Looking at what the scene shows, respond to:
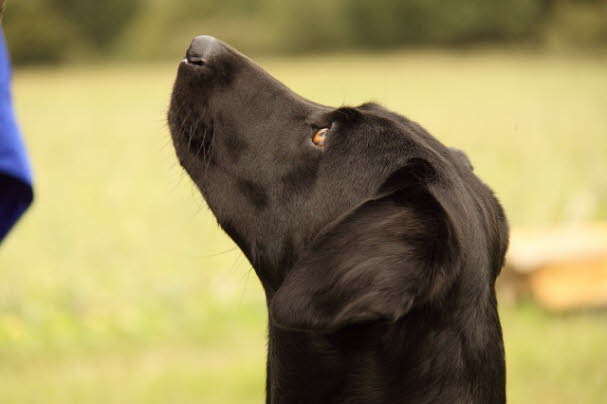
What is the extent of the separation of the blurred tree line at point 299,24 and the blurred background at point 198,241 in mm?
7568

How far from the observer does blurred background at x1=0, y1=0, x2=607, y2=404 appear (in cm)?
518

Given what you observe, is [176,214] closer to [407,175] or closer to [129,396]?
[129,396]

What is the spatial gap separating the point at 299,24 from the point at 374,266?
3853 cm

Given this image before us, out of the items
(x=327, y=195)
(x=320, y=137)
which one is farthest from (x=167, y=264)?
(x=327, y=195)

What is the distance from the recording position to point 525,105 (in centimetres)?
1848

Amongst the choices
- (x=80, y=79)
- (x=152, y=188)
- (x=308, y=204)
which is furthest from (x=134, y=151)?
(x=80, y=79)

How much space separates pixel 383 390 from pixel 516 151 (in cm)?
1134

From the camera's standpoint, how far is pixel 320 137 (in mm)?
2590

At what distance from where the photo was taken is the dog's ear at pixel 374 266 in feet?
6.27

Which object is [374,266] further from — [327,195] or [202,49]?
[202,49]

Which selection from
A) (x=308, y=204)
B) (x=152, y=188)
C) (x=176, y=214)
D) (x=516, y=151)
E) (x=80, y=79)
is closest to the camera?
(x=308, y=204)

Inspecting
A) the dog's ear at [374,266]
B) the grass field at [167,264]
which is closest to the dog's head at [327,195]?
the dog's ear at [374,266]

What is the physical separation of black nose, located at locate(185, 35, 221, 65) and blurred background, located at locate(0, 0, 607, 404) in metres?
0.63

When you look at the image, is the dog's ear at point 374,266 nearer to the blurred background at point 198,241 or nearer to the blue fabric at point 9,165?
the blurred background at point 198,241
